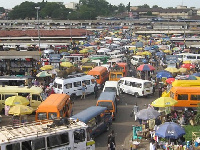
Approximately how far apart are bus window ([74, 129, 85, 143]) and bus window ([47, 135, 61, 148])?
62 cm

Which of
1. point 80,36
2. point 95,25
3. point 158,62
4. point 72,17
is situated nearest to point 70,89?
point 158,62

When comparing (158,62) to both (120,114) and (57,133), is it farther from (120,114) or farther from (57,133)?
(57,133)

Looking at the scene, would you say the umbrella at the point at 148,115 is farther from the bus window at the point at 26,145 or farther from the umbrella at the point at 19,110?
the bus window at the point at 26,145

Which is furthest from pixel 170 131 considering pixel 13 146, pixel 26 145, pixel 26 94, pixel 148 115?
pixel 26 94

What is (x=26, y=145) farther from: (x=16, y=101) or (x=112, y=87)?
(x=112, y=87)

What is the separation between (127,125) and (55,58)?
15890 mm

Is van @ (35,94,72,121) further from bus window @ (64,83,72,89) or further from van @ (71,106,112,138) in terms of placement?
bus window @ (64,83,72,89)

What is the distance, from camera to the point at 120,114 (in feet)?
65.7

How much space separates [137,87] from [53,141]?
13233 millimetres

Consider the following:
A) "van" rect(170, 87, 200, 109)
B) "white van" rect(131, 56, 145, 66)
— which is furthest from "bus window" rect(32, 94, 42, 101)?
"white van" rect(131, 56, 145, 66)

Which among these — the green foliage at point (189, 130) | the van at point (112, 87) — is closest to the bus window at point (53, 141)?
the green foliage at point (189, 130)

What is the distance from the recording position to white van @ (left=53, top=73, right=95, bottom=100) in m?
23.0

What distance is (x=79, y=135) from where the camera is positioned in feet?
38.7

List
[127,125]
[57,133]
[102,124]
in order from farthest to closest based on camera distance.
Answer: [127,125] < [102,124] < [57,133]
